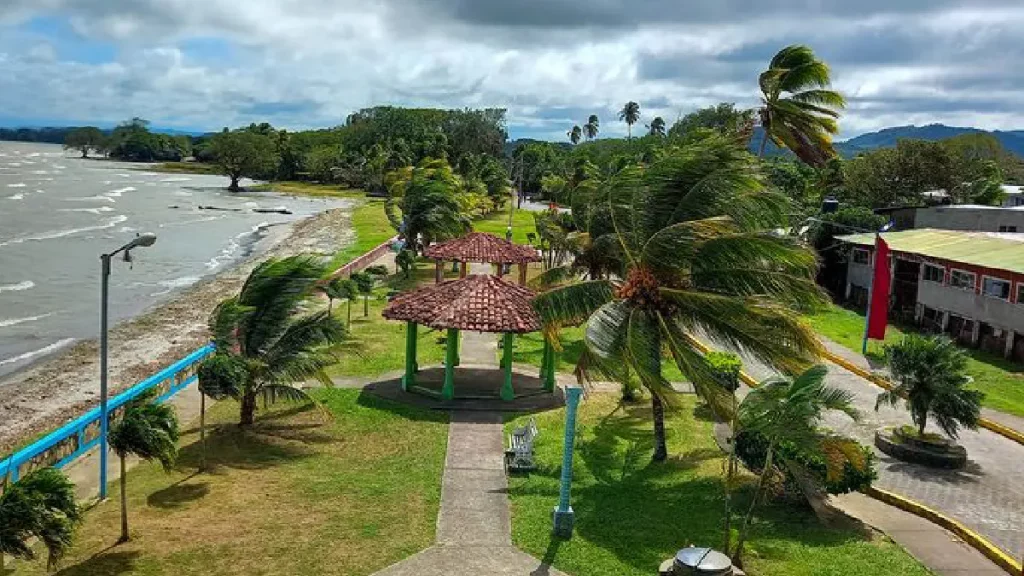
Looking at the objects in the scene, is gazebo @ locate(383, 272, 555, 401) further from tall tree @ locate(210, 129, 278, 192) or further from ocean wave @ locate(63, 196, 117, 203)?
tall tree @ locate(210, 129, 278, 192)

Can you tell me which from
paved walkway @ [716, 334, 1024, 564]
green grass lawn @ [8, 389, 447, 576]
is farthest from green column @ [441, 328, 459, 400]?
paved walkway @ [716, 334, 1024, 564]

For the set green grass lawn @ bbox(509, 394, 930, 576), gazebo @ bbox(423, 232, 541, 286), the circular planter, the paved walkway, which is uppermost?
gazebo @ bbox(423, 232, 541, 286)

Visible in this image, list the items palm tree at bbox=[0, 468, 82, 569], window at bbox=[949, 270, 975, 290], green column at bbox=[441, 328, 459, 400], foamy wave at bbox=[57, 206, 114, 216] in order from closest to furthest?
palm tree at bbox=[0, 468, 82, 569]
green column at bbox=[441, 328, 459, 400]
window at bbox=[949, 270, 975, 290]
foamy wave at bbox=[57, 206, 114, 216]

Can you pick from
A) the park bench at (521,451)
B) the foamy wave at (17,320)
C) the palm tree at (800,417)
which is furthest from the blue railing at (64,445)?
the foamy wave at (17,320)

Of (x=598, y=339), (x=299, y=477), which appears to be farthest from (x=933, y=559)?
(x=299, y=477)

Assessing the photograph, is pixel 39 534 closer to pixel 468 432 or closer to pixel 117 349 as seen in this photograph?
Result: pixel 468 432

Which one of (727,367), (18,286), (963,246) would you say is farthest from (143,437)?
(18,286)

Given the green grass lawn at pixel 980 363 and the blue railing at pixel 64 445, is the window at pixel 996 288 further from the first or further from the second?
the blue railing at pixel 64 445
